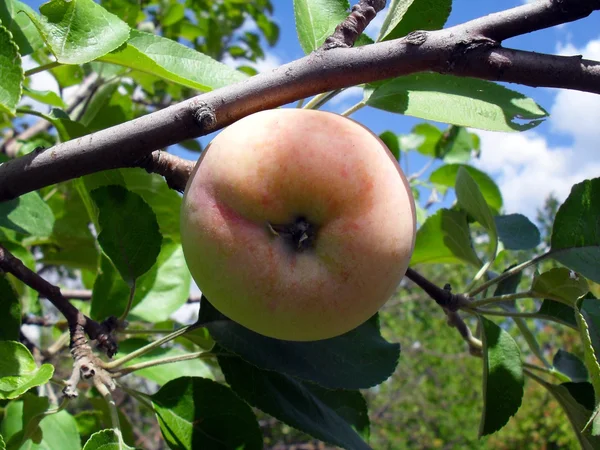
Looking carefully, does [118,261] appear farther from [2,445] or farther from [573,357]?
[573,357]

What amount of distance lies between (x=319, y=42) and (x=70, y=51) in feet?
1.14

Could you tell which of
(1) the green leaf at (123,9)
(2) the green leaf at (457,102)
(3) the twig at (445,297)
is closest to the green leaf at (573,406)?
(3) the twig at (445,297)

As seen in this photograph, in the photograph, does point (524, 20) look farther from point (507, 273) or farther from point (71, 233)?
point (71, 233)

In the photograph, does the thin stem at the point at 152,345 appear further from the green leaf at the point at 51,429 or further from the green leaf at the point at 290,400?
the green leaf at the point at 51,429

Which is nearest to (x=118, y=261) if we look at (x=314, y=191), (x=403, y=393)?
(x=314, y=191)

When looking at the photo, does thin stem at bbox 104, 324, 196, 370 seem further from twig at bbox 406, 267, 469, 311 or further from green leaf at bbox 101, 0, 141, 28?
green leaf at bbox 101, 0, 141, 28

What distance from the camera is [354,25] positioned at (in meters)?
0.68

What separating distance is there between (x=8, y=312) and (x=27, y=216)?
188mm

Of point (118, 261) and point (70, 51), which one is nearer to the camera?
point (70, 51)

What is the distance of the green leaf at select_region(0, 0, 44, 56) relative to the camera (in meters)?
0.94

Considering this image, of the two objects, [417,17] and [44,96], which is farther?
[44,96]

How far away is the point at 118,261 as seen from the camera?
0.86 meters

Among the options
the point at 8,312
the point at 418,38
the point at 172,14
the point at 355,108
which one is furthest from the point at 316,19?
the point at 172,14

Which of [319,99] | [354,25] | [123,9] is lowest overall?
[123,9]
